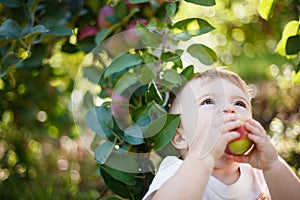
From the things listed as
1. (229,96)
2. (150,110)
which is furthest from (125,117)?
(229,96)

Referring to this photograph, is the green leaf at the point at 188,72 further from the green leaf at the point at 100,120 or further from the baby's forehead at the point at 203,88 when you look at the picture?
the green leaf at the point at 100,120

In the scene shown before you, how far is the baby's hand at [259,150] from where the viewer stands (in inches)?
37.6

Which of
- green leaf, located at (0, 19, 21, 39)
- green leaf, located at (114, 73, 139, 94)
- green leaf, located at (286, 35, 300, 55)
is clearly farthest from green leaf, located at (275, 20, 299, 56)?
green leaf, located at (0, 19, 21, 39)

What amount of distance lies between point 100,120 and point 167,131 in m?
0.20

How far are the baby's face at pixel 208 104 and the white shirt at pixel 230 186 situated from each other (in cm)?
6

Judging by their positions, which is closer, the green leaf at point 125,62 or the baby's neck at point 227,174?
the baby's neck at point 227,174

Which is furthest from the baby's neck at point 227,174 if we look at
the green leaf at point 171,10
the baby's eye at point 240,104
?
the green leaf at point 171,10

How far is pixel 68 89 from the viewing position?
6.57ft

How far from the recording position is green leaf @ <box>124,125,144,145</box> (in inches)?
44.4

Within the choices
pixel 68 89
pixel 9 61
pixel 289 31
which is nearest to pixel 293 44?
pixel 289 31

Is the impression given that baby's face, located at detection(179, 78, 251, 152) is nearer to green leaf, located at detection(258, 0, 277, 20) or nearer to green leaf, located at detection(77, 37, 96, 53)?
green leaf, located at detection(258, 0, 277, 20)

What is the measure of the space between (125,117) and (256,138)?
33cm

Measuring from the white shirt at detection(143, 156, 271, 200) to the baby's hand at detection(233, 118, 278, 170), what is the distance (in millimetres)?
50

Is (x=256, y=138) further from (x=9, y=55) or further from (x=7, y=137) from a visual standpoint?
(x=7, y=137)
